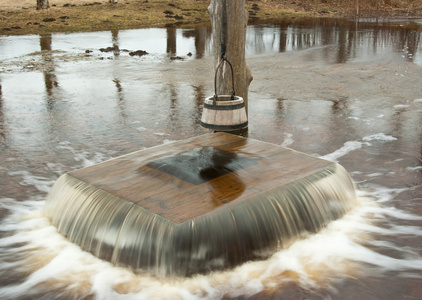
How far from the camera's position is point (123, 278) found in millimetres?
4359

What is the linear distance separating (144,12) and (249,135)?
26.9 meters

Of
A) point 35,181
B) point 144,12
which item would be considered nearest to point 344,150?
point 35,181

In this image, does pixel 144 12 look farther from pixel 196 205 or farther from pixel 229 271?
pixel 229 271

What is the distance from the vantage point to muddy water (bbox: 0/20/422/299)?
169 inches

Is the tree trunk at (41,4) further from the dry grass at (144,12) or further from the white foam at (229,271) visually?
the white foam at (229,271)

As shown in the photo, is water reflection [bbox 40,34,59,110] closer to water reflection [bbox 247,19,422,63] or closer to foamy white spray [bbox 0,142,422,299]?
foamy white spray [bbox 0,142,422,299]

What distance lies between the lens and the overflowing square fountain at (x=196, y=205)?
14.2 ft

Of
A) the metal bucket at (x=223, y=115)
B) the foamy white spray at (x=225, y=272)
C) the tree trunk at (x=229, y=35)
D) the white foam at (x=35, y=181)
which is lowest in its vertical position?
the foamy white spray at (x=225, y=272)

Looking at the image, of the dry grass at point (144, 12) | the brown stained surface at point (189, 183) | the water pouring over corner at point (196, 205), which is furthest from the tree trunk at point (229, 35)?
the dry grass at point (144, 12)

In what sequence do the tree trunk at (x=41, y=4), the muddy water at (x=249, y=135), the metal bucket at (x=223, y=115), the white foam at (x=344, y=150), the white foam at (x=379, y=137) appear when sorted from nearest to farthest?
the muddy water at (x=249, y=135) < the metal bucket at (x=223, y=115) < the white foam at (x=344, y=150) < the white foam at (x=379, y=137) < the tree trunk at (x=41, y=4)

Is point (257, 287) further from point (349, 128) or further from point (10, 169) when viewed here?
point (349, 128)

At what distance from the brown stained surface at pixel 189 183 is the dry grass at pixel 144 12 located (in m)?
21.5

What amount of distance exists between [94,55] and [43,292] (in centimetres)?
1353

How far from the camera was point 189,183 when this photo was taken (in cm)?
498
